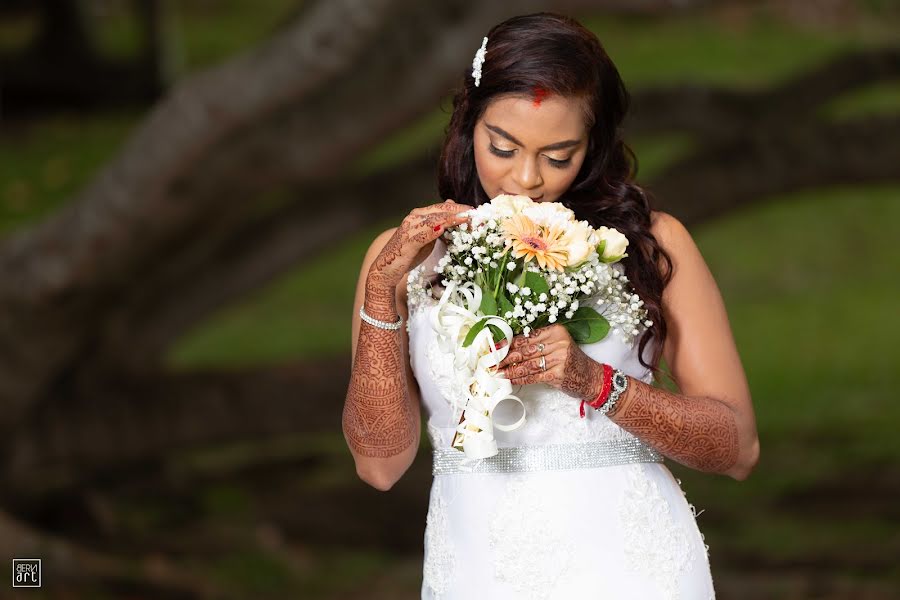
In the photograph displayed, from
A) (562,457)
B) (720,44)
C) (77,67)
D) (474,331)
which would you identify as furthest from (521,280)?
(720,44)

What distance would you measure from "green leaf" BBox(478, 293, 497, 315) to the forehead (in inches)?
13.6

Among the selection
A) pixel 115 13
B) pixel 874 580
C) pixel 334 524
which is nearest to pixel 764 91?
pixel 874 580

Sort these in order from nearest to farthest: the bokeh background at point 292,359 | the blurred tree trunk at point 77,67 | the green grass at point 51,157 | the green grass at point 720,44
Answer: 1. the bokeh background at point 292,359
2. the green grass at point 51,157
3. the blurred tree trunk at point 77,67
4. the green grass at point 720,44

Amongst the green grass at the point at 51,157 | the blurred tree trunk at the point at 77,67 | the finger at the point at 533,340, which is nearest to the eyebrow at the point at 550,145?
the finger at the point at 533,340

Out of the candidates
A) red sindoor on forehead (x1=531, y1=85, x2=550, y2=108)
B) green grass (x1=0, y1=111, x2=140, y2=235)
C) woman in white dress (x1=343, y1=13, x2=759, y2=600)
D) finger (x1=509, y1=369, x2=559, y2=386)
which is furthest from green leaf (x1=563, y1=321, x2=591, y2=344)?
green grass (x1=0, y1=111, x2=140, y2=235)

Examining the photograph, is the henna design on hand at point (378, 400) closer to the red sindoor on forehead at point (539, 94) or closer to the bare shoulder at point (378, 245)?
the bare shoulder at point (378, 245)

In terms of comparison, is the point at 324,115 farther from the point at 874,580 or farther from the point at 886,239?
the point at 886,239

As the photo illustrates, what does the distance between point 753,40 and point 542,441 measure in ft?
53.9

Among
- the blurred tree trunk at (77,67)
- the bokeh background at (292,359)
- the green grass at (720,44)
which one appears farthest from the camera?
the green grass at (720,44)

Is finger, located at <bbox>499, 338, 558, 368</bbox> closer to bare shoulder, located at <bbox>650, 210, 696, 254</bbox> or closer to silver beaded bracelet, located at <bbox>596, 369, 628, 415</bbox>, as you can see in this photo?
silver beaded bracelet, located at <bbox>596, 369, 628, 415</bbox>

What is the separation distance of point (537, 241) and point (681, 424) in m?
0.53

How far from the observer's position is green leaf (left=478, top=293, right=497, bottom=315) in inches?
109

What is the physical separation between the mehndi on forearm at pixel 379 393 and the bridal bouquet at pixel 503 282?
127 mm

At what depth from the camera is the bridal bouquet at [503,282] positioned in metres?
2.71
